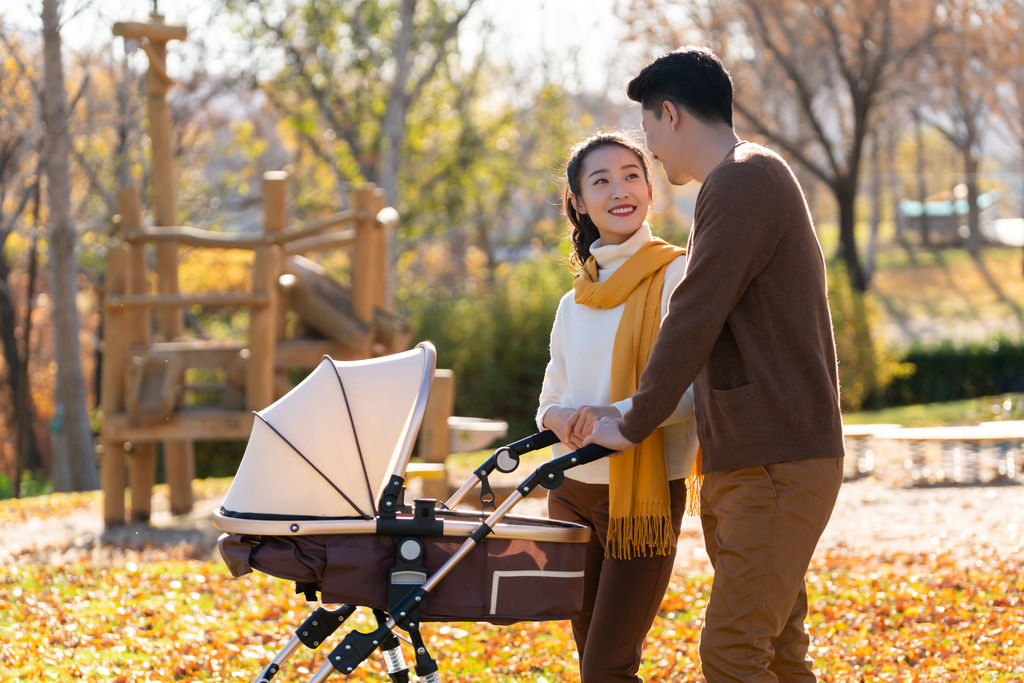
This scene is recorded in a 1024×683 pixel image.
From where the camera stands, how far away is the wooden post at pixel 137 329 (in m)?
7.94

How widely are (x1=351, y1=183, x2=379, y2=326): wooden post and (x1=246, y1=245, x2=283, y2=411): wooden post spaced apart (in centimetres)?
70

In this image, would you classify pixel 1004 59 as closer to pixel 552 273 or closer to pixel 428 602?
pixel 552 273

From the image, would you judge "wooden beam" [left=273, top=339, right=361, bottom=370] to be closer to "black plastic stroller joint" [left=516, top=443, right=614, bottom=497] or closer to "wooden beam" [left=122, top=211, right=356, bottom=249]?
"wooden beam" [left=122, top=211, right=356, bottom=249]

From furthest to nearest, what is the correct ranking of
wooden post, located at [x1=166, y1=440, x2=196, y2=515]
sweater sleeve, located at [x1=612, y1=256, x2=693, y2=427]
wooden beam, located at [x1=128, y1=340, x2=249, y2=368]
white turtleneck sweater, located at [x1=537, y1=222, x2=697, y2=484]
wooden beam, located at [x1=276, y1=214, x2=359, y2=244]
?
wooden post, located at [x1=166, y1=440, x2=196, y2=515] < wooden beam, located at [x1=276, y1=214, x2=359, y2=244] < wooden beam, located at [x1=128, y1=340, x2=249, y2=368] < white turtleneck sweater, located at [x1=537, y1=222, x2=697, y2=484] < sweater sleeve, located at [x1=612, y1=256, x2=693, y2=427]

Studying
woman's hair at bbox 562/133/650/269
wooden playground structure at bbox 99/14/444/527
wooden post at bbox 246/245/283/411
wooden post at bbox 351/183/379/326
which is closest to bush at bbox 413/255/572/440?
wooden playground structure at bbox 99/14/444/527

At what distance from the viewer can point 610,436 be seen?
2486 mm

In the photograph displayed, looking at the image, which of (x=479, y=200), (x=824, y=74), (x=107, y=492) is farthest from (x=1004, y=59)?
(x=107, y=492)

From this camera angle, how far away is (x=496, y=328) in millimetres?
15109

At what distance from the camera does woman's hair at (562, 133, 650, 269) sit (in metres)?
2.93

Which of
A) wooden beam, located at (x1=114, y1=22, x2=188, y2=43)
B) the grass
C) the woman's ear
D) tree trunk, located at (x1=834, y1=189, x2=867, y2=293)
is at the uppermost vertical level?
wooden beam, located at (x1=114, y1=22, x2=188, y2=43)

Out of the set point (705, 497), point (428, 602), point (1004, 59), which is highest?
point (1004, 59)

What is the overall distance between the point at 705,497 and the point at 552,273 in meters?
13.1

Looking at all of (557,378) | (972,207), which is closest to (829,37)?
(557,378)

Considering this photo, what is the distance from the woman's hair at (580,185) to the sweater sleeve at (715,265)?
593mm
